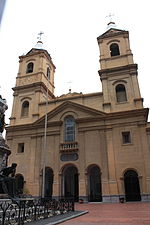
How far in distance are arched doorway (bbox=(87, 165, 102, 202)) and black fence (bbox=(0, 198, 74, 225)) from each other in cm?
1221

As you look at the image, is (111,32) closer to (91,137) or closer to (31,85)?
(31,85)

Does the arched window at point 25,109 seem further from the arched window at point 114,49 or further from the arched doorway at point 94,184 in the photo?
the arched window at point 114,49

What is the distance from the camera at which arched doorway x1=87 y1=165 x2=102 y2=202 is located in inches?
940

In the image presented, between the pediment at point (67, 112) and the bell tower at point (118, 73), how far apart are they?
2.52 meters

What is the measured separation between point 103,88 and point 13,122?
14119 millimetres

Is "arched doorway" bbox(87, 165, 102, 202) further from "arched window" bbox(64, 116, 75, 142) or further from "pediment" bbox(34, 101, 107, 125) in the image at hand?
"pediment" bbox(34, 101, 107, 125)

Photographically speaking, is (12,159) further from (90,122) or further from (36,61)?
(36,61)

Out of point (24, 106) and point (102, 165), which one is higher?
point (24, 106)

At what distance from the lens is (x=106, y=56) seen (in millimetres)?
30094

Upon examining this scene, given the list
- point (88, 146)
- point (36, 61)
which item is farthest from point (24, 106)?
point (88, 146)

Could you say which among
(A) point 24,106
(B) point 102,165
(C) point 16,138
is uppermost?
(A) point 24,106

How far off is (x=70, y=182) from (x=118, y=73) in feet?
53.2

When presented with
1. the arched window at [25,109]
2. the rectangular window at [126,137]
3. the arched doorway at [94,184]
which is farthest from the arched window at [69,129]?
the arched window at [25,109]

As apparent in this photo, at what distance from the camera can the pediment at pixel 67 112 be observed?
26734 millimetres
